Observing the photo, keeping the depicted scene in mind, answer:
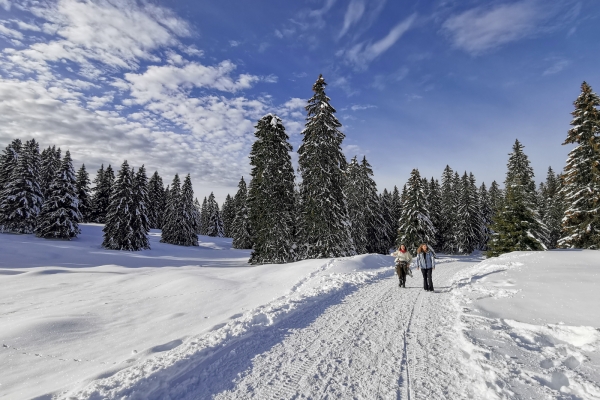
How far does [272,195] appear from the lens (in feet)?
83.3

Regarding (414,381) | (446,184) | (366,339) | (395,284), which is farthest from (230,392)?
(446,184)

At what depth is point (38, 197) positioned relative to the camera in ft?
121

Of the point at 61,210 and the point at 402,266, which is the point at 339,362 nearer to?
the point at 402,266

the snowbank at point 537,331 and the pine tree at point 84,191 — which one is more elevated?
the pine tree at point 84,191

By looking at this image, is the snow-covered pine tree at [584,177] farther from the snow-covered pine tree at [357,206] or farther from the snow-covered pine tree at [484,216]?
the snow-covered pine tree at [484,216]

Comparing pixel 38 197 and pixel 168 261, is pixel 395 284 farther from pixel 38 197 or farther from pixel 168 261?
pixel 38 197

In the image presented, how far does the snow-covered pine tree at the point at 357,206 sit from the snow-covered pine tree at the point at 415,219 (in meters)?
4.86

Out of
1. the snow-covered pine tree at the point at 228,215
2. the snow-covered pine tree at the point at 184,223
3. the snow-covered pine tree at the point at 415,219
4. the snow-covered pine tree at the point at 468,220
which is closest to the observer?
the snow-covered pine tree at the point at 415,219

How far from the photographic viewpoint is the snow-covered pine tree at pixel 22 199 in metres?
34.9

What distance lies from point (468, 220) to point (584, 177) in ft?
91.8

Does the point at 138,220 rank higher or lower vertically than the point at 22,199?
lower

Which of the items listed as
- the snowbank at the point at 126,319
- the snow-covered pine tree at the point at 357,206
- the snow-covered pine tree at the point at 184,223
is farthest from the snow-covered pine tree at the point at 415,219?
the snow-covered pine tree at the point at 184,223

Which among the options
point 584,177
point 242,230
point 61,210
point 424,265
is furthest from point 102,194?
point 584,177

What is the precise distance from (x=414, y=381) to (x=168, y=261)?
3019 centimetres
